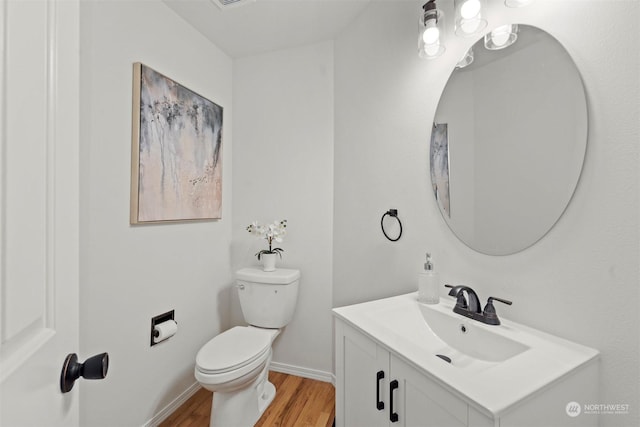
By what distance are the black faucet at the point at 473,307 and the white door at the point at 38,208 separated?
1.11 meters

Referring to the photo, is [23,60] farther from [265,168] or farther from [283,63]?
[283,63]

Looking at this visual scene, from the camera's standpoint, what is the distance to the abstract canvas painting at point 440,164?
1.26m

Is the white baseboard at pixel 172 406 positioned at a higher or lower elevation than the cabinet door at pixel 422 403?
lower

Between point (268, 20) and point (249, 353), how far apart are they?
2010 mm

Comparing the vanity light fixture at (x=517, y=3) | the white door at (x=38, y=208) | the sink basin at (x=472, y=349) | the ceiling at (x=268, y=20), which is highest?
the ceiling at (x=268, y=20)

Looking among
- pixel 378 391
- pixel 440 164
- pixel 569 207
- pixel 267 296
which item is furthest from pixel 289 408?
pixel 569 207

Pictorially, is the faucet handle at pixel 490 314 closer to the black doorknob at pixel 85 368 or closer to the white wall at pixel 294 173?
the black doorknob at pixel 85 368

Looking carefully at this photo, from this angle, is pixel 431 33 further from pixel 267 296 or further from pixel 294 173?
pixel 267 296

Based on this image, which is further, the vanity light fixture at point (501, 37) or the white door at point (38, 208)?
the vanity light fixture at point (501, 37)

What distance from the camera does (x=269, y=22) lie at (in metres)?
1.89

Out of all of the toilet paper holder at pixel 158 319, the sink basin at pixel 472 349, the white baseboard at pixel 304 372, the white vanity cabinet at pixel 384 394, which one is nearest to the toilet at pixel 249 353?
the white baseboard at pixel 304 372

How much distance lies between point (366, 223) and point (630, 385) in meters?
1.19

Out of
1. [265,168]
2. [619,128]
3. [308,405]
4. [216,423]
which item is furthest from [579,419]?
[265,168]

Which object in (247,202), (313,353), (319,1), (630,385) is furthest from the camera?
(247,202)
